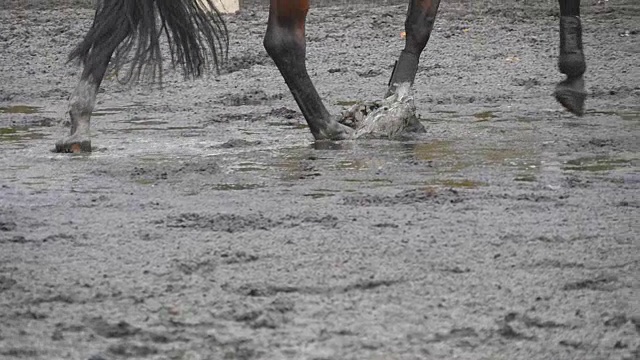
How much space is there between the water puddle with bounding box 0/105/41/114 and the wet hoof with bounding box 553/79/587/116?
115 inches

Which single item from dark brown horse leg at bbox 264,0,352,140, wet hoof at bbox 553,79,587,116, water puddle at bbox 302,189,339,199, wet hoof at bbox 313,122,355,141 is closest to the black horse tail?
dark brown horse leg at bbox 264,0,352,140

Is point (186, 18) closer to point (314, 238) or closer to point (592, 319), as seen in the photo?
point (314, 238)

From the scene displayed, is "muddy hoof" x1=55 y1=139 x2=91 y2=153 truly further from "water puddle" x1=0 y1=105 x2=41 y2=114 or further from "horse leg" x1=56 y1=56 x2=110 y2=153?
"water puddle" x1=0 y1=105 x2=41 y2=114

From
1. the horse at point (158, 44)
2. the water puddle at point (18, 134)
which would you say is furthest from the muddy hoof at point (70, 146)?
the water puddle at point (18, 134)

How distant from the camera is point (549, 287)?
3.13m

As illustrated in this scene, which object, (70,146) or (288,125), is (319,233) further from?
(288,125)

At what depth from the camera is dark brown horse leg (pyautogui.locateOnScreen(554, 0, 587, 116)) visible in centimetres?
640

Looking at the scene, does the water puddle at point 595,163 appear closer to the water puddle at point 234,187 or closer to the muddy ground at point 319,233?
the muddy ground at point 319,233

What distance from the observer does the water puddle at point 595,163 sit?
5.11 m

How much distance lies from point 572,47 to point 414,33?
0.82 metres

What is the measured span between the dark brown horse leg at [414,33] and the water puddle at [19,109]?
2.38m

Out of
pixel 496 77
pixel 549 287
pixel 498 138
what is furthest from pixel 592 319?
pixel 496 77

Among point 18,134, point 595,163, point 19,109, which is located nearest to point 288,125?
point 18,134

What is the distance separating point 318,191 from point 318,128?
1466 mm
